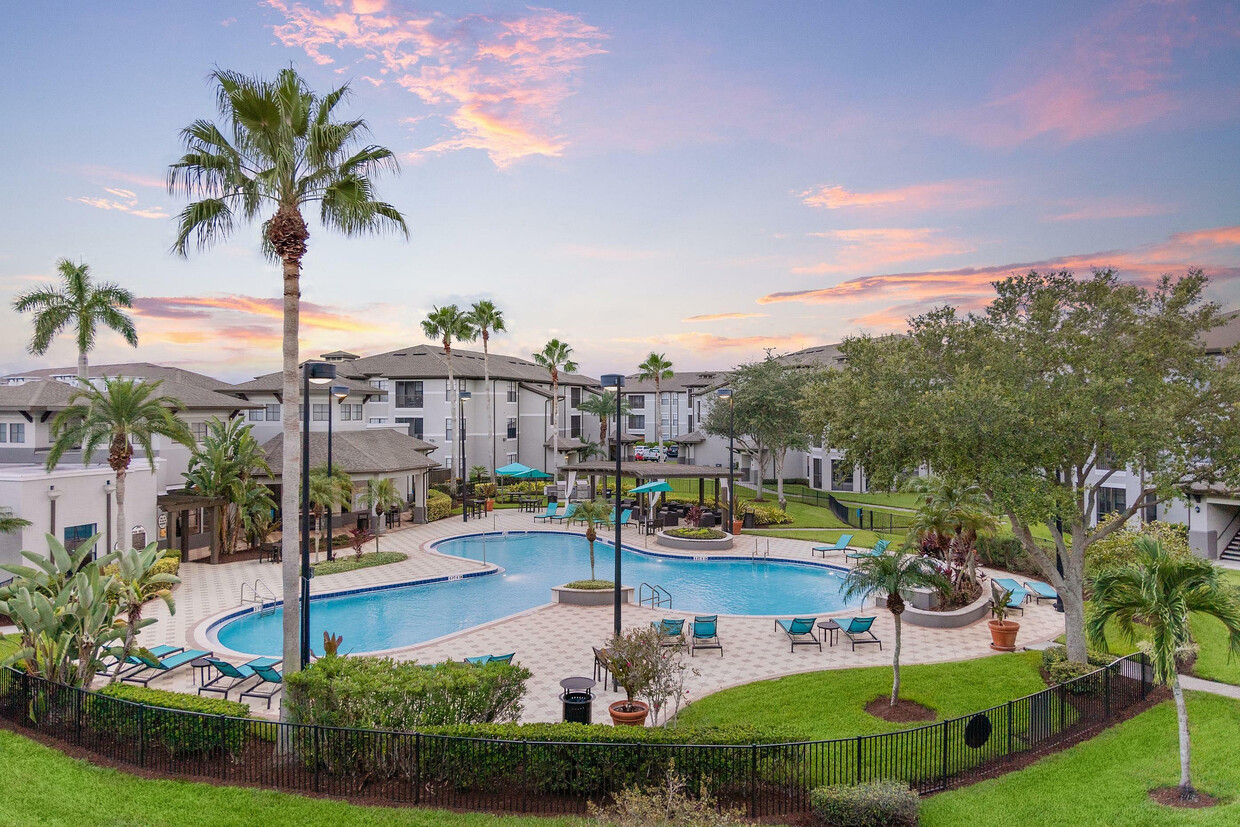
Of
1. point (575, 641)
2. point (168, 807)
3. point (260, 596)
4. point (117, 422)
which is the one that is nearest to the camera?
point (168, 807)

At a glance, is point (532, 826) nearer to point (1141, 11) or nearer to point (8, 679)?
point (8, 679)

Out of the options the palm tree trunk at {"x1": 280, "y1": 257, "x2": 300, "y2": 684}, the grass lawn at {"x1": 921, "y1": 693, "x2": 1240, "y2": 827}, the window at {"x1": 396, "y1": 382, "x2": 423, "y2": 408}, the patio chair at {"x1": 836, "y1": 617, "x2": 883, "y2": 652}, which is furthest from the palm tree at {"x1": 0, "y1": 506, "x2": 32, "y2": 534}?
the window at {"x1": 396, "y1": 382, "x2": 423, "y2": 408}

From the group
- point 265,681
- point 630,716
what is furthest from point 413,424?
point 630,716

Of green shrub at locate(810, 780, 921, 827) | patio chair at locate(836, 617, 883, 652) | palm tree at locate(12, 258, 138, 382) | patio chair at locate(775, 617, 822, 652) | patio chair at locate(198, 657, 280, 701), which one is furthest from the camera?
palm tree at locate(12, 258, 138, 382)

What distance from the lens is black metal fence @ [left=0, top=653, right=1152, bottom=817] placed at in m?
9.17

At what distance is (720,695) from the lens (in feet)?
45.6

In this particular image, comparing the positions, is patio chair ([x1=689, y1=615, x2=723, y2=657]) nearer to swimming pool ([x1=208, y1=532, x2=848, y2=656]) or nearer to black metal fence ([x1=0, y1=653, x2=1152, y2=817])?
swimming pool ([x1=208, y1=532, x2=848, y2=656])

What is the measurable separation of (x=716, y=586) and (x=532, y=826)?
17974 mm

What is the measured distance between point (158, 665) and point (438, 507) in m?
25.1

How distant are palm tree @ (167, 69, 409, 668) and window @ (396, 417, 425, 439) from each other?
40.1 metres

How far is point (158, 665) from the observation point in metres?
13.9

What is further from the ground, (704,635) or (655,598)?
(704,635)

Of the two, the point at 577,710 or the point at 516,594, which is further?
the point at 516,594

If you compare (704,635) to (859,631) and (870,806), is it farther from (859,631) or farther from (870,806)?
(870,806)
